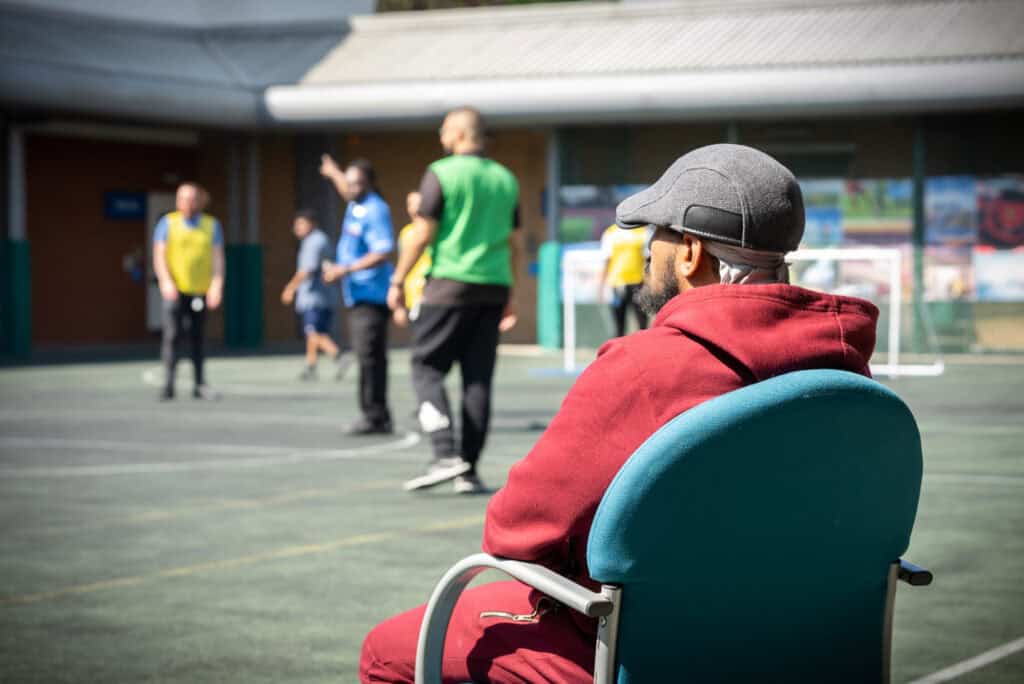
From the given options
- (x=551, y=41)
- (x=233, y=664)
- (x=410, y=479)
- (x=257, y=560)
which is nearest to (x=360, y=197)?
(x=410, y=479)

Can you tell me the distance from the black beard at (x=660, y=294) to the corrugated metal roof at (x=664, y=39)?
67.5ft

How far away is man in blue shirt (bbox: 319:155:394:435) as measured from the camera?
11.7m

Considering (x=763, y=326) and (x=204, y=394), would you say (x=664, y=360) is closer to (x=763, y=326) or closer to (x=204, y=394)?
(x=763, y=326)

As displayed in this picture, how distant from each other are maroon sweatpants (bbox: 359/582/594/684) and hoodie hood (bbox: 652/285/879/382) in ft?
1.74

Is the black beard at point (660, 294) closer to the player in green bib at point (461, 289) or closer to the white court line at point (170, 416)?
the player in green bib at point (461, 289)

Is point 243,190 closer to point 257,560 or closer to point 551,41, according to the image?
point 551,41

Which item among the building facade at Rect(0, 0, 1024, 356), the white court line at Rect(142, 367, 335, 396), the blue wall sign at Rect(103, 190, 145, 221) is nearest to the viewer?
the white court line at Rect(142, 367, 335, 396)

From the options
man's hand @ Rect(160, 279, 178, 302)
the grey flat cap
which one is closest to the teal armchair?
the grey flat cap

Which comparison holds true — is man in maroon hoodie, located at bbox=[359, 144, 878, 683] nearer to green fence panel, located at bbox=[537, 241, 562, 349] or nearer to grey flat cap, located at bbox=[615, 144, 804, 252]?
grey flat cap, located at bbox=[615, 144, 804, 252]

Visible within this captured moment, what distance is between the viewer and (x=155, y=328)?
1145 inches

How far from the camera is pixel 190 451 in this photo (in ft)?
35.0

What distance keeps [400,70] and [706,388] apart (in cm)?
2436

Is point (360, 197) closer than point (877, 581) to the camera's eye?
No

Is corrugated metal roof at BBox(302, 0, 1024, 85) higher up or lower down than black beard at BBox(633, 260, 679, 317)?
higher up
